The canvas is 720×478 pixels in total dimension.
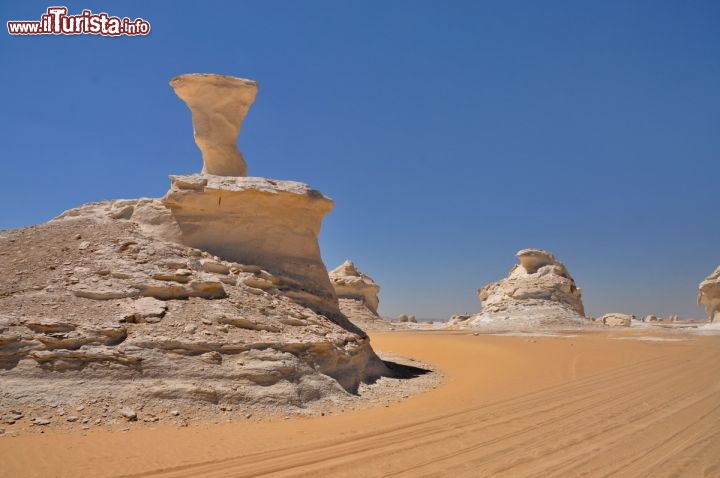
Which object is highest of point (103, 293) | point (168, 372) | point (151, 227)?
point (151, 227)

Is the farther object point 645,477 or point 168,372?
point 168,372

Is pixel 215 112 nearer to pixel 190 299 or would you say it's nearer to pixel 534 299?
pixel 190 299

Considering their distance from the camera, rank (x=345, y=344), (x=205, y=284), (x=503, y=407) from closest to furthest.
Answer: (x=503, y=407)
(x=205, y=284)
(x=345, y=344)

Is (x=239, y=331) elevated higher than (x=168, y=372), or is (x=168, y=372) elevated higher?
(x=239, y=331)

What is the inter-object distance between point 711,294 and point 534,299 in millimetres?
12519

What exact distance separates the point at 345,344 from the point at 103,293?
5181 mm

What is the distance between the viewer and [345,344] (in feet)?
38.5

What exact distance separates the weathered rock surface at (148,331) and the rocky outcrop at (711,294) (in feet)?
110

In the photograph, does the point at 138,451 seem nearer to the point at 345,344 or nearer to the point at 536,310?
the point at 345,344

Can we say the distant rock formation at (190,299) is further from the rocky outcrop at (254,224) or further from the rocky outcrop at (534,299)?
the rocky outcrop at (534,299)

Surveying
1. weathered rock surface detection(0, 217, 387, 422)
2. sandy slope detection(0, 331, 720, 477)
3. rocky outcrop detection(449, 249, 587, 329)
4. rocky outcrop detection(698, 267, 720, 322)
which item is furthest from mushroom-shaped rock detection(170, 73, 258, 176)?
rocky outcrop detection(698, 267, 720, 322)

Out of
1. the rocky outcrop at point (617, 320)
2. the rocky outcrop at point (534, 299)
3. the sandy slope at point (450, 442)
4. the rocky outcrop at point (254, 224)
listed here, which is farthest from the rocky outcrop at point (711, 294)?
the rocky outcrop at point (254, 224)

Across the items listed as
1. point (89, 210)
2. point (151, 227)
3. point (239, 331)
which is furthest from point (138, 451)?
point (89, 210)

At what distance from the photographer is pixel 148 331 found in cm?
902
